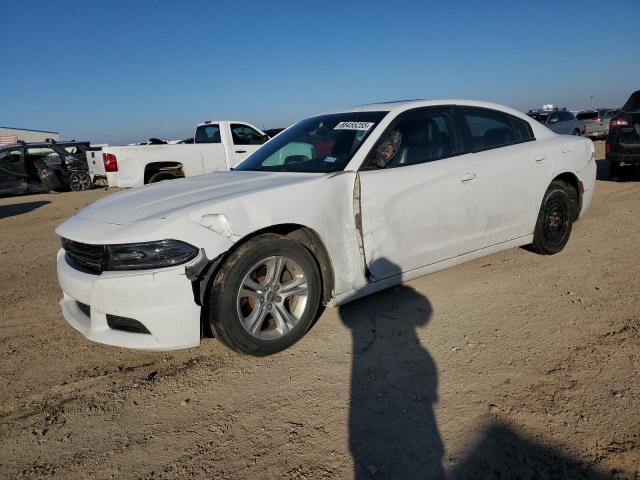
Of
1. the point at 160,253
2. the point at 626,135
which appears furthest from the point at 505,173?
the point at 626,135

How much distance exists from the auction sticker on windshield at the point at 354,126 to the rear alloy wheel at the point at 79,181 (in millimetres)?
13222

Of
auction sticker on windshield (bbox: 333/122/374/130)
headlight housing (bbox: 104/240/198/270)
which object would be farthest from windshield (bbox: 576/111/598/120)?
headlight housing (bbox: 104/240/198/270)

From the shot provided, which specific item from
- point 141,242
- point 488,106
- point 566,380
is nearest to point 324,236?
point 141,242

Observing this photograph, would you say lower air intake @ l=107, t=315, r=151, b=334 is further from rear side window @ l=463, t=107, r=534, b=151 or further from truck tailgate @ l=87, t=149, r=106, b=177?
truck tailgate @ l=87, t=149, r=106, b=177

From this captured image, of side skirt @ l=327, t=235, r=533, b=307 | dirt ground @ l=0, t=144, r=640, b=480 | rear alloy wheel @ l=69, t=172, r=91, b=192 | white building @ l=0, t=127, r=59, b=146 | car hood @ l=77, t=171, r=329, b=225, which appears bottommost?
dirt ground @ l=0, t=144, r=640, b=480

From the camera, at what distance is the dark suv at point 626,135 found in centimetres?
841

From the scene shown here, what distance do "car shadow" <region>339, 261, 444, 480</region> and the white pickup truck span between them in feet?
19.2

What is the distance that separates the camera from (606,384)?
2596 millimetres

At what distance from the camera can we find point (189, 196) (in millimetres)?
3188

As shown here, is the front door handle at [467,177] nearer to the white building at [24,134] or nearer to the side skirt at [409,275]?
the side skirt at [409,275]

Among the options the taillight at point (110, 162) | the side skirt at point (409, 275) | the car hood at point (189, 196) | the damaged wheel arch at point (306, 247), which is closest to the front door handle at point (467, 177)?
the side skirt at point (409, 275)

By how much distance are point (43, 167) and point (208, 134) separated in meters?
6.18

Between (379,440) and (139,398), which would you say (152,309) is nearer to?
(139,398)

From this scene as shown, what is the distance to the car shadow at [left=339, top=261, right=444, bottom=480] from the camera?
2.12 m
